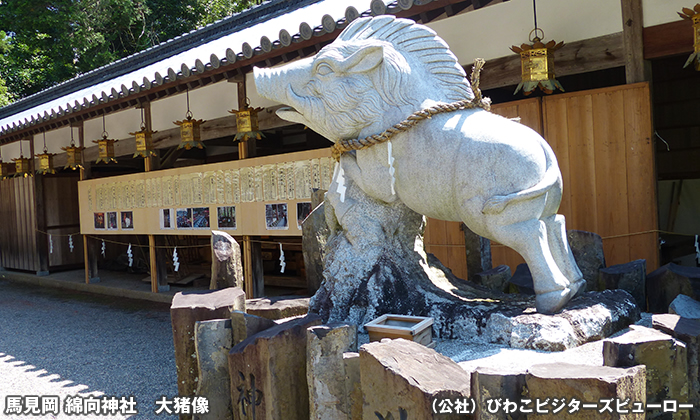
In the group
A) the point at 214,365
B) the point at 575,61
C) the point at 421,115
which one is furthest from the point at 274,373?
the point at 575,61

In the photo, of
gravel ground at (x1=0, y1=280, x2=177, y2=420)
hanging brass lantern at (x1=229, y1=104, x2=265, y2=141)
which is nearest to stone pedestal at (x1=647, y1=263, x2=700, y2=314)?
gravel ground at (x1=0, y1=280, x2=177, y2=420)

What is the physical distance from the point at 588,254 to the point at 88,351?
5.26 m

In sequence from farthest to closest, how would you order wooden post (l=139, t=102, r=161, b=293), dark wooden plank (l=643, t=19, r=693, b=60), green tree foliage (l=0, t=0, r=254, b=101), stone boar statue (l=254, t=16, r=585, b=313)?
green tree foliage (l=0, t=0, r=254, b=101), wooden post (l=139, t=102, r=161, b=293), dark wooden plank (l=643, t=19, r=693, b=60), stone boar statue (l=254, t=16, r=585, b=313)

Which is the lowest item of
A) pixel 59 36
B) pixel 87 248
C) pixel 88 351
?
pixel 88 351

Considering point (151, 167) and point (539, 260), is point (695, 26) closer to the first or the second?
point (539, 260)

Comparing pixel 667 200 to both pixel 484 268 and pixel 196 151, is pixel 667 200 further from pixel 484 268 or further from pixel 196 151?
pixel 196 151

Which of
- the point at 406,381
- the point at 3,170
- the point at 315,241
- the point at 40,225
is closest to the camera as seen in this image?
the point at 406,381

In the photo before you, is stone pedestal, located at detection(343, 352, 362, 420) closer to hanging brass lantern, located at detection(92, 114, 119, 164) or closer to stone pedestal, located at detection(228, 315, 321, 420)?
stone pedestal, located at detection(228, 315, 321, 420)

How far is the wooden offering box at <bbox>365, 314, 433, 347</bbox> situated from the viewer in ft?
9.07

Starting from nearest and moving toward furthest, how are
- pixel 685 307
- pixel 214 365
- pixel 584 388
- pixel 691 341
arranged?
pixel 584 388 < pixel 691 341 < pixel 685 307 < pixel 214 365

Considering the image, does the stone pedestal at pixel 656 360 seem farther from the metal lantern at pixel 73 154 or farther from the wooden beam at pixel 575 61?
the metal lantern at pixel 73 154

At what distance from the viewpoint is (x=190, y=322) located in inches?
139

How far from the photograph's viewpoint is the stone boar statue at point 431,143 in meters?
2.96

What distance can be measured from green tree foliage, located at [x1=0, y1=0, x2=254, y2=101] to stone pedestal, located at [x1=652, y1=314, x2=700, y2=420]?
2000 centimetres
